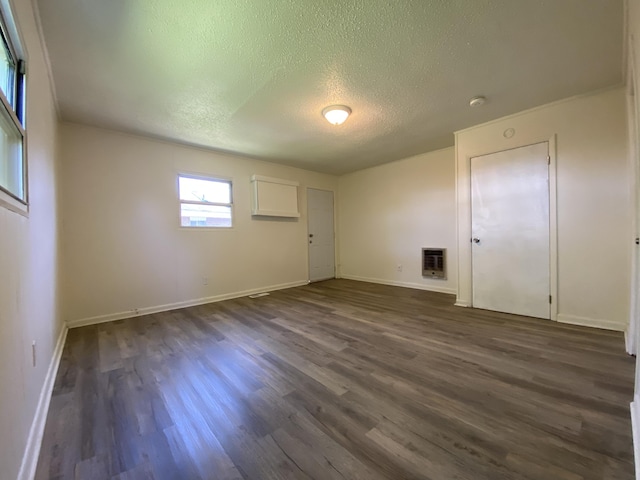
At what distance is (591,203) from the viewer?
2.82m

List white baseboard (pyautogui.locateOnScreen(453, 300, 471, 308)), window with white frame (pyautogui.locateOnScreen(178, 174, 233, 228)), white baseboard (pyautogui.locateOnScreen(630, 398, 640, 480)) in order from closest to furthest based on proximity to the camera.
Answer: white baseboard (pyautogui.locateOnScreen(630, 398, 640, 480))
white baseboard (pyautogui.locateOnScreen(453, 300, 471, 308))
window with white frame (pyautogui.locateOnScreen(178, 174, 233, 228))

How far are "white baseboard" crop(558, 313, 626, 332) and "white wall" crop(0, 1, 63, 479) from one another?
174 inches

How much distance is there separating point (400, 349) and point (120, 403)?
84.6 inches

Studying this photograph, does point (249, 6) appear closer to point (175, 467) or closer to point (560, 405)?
point (175, 467)

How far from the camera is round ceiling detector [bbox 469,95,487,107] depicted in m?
2.81

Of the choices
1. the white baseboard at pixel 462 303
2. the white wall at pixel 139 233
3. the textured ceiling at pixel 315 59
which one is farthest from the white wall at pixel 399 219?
the white wall at pixel 139 233

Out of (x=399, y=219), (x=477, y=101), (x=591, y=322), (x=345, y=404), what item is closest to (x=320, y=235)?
(x=399, y=219)

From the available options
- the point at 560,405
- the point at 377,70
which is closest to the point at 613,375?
the point at 560,405

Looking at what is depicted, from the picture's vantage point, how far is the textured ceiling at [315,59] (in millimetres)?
1709

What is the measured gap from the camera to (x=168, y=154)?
393cm

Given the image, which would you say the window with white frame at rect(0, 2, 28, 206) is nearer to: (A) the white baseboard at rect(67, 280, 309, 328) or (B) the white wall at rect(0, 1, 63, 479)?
(B) the white wall at rect(0, 1, 63, 479)

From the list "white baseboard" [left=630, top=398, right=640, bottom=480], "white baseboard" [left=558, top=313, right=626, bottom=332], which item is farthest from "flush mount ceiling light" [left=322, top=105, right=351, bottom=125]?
"white baseboard" [left=558, top=313, right=626, bottom=332]

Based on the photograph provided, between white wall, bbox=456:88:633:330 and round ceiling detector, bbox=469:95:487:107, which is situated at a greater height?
round ceiling detector, bbox=469:95:487:107

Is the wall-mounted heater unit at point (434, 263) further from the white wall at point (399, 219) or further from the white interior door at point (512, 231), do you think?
the white interior door at point (512, 231)
